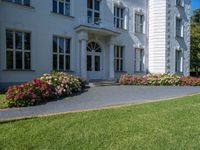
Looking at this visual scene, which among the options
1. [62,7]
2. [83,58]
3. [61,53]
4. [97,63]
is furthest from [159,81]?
[62,7]

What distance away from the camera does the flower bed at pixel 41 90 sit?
9211 mm

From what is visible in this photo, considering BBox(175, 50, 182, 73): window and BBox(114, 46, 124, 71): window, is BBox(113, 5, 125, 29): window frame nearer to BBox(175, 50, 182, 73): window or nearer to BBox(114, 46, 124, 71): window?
BBox(114, 46, 124, 71): window

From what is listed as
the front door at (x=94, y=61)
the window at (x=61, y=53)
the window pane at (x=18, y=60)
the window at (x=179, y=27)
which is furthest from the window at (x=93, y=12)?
the window at (x=179, y=27)

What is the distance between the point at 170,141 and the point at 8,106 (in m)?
6.34

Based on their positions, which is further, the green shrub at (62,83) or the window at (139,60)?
the window at (139,60)

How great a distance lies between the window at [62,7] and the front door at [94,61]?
3254mm

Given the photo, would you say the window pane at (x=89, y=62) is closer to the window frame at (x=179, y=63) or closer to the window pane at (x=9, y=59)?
the window pane at (x=9, y=59)

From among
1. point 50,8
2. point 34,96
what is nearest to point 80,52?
point 50,8

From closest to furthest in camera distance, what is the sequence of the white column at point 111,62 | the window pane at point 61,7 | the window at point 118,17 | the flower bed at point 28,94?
the flower bed at point 28,94, the window pane at point 61,7, the white column at point 111,62, the window at point 118,17

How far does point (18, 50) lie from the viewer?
14984 millimetres

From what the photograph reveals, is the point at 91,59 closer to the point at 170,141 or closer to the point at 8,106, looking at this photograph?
the point at 8,106

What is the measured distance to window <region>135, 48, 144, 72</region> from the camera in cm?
2334

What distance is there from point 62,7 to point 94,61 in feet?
16.3

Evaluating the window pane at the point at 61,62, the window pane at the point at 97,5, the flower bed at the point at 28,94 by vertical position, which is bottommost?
the flower bed at the point at 28,94
